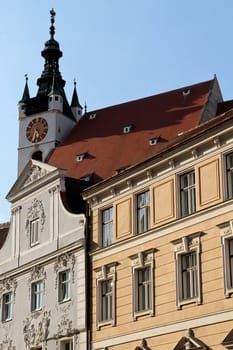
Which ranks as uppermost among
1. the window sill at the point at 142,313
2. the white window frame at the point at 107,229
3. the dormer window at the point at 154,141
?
the dormer window at the point at 154,141

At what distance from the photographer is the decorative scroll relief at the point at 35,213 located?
37.8 metres

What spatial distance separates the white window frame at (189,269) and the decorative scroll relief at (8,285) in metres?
13.1

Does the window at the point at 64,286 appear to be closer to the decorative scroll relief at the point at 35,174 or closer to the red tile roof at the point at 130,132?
the decorative scroll relief at the point at 35,174

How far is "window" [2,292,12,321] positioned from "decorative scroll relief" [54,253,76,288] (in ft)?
14.6

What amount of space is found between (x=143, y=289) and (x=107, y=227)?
4012 millimetres

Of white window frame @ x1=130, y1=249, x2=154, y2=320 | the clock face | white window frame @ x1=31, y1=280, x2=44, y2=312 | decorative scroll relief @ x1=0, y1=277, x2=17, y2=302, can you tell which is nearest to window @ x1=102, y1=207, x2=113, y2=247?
white window frame @ x1=130, y1=249, x2=154, y2=320

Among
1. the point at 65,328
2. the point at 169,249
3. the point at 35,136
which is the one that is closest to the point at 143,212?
the point at 169,249

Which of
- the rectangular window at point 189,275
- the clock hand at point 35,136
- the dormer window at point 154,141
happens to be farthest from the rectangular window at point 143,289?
the clock hand at point 35,136

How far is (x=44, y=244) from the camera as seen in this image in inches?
1458

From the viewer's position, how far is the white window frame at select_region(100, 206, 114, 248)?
105 ft

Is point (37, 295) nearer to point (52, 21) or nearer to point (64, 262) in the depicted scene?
point (64, 262)

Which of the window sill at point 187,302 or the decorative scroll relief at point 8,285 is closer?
the window sill at point 187,302

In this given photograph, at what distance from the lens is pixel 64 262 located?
35031mm

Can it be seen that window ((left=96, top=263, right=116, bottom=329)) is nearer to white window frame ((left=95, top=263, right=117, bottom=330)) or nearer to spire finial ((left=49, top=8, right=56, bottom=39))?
white window frame ((left=95, top=263, right=117, bottom=330))
